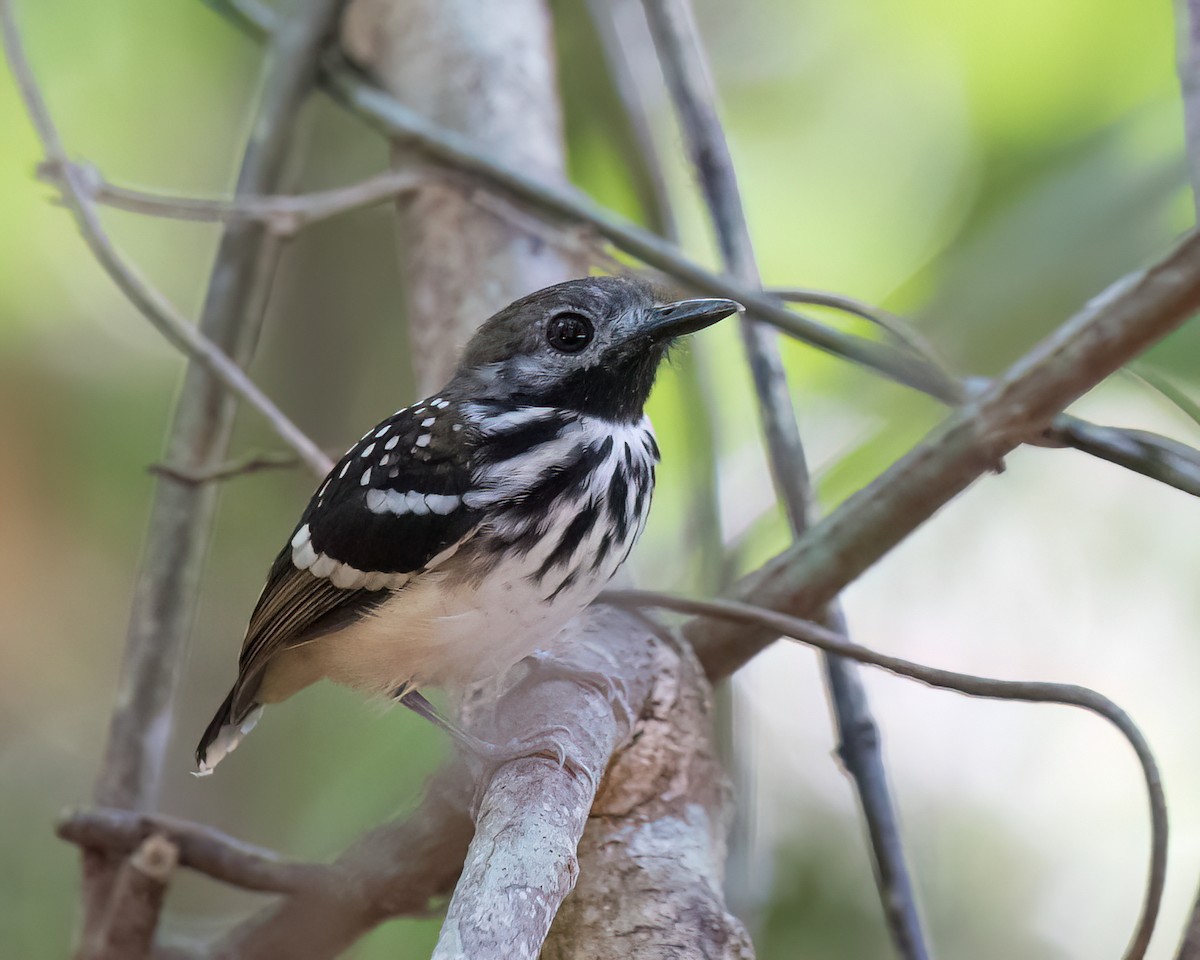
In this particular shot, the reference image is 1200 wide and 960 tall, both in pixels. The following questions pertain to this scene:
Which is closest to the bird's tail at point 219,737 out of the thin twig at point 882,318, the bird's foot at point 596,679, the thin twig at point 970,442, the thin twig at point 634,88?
the bird's foot at point 596,679

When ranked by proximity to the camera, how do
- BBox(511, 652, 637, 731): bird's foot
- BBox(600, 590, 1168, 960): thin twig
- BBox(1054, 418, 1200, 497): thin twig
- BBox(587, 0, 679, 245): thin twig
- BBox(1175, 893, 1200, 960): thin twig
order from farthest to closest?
BBox(587, 0, 679, 245): thin twig, BBox(511, 652, 637, 731): bird's foot, BBox(600, 590, 1168, 960): thin twig, BBox(1054, 418, 1200, 497): thin twig, BBox(1175, 893, 1200, 960): thin twig

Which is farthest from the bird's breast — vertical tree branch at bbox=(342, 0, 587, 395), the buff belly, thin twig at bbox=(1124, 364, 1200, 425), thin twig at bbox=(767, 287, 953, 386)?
thin twig at bbox=(1124, 364, 1200, 425)

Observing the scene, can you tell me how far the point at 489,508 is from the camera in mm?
1700

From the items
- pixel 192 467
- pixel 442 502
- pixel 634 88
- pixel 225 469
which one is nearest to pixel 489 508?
pixel 442 502

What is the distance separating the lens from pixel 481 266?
232 centimetres

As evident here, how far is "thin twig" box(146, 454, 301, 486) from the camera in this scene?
2307mm

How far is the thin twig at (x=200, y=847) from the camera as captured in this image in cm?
195

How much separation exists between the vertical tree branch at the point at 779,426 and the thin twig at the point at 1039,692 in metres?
0.22

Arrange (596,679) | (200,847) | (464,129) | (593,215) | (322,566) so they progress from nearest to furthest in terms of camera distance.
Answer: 1. (596,679)
2. (322,566)
3. (200,847)
4. (593,215)
5. (464,129)

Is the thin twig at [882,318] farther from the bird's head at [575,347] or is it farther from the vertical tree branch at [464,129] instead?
the vertical tree branch at [464,129]

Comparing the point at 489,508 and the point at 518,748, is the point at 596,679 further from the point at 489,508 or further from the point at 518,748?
the point at 489,508

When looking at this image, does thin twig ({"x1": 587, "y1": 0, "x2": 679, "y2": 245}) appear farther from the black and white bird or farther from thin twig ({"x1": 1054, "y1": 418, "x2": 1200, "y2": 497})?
thin twig ({"x1": 1054, "y1": 418, "x2": 1200, "y2": 497})

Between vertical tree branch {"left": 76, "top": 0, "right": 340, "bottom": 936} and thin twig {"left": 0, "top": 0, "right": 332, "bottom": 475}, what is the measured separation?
0.13 meters

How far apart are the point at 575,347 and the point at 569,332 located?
0.09ft
